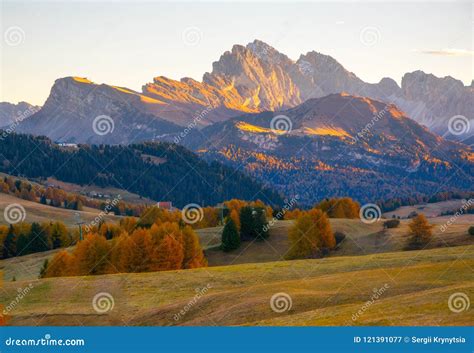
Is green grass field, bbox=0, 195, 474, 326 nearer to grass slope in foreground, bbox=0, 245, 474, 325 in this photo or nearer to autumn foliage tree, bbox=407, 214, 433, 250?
grass slope in foreground, bbox=0, 245, 474, 325

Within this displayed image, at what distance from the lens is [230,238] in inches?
5704

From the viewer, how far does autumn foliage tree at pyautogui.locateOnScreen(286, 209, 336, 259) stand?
439 feet

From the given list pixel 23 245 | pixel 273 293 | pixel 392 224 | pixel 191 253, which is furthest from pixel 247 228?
pixel 273 293

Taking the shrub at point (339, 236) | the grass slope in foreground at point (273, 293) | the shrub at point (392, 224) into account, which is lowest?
the shrub at point (339, 236)

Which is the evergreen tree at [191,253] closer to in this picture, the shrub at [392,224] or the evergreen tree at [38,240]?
the shrub at [392,224]

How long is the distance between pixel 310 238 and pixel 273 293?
68.7 metres

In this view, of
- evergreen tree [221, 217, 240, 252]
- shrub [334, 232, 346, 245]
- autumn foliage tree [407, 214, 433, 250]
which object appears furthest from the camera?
evergreen tree [221, 217, 240, 252]

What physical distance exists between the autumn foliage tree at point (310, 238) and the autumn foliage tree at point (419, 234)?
53.1ft

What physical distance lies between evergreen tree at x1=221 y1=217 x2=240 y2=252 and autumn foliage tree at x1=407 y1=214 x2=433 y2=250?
36871 mm

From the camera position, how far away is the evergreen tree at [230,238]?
14475 cm

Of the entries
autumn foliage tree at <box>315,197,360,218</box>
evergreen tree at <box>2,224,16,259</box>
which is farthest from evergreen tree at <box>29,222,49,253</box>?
autumn foliage tree at <box>315,197,360,218</box>

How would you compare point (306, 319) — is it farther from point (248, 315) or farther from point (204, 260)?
point (204, 260)

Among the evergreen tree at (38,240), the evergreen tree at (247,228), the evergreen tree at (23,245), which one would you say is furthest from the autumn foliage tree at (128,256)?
the evergreen tree at (38,240)

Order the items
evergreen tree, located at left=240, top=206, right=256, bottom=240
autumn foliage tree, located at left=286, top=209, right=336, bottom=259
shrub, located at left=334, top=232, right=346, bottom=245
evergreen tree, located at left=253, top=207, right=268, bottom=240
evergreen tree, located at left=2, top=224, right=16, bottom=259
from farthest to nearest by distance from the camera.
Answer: evergreen tree, located at left=2, top=224, right=16, bottom=259
evergreen tree, located at left=240, top=206, right=256, bottom=240
evergreen tree, located at left=253, top=207, right=268, bottom=240
shrub, located at left=334, top=232, right=346, bottom=245
autumn foliage tree, located at left=286, top=209, right=336, bottom=259
